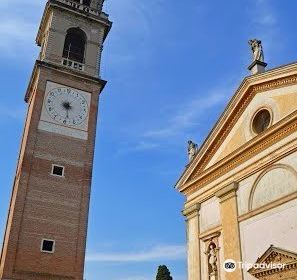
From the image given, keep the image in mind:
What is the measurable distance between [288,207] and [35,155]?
14049 millimetres

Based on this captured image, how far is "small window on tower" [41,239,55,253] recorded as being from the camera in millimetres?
20584

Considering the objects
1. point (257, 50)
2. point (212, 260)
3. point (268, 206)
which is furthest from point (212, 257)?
point (257, 50)

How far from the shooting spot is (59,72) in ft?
82.7

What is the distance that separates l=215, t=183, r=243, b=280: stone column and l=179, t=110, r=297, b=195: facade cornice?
863 mm

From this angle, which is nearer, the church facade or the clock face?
the church facade

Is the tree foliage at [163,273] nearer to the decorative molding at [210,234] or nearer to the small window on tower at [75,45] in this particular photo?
the decorative molding at [210,234]

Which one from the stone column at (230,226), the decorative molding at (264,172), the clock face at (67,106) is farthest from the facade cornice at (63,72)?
the decorative molding at (264,172)

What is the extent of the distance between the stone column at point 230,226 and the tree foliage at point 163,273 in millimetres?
15927

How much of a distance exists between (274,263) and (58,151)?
13870 mm

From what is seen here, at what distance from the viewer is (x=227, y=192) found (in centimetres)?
1555

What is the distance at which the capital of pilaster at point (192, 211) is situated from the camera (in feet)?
56.4

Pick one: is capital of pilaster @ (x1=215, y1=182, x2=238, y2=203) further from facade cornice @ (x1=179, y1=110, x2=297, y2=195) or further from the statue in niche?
the statue in niche

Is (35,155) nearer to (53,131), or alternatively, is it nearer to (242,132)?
(53,131)

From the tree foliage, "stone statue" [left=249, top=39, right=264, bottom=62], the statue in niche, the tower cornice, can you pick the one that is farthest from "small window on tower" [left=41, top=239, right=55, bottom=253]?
the tower cornice
